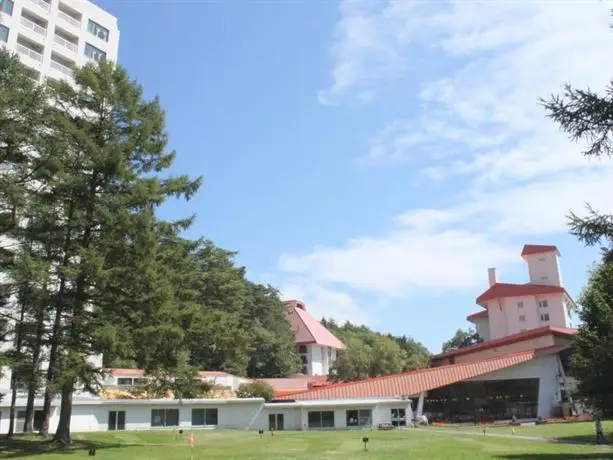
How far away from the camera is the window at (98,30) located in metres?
65.4

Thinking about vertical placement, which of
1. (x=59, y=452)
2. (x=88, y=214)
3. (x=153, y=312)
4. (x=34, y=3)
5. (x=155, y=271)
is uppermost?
(x=34, y=3)

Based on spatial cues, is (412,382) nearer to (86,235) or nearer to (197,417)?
(197,417)

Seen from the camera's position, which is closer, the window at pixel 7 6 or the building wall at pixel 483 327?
the window at pixel 7 6

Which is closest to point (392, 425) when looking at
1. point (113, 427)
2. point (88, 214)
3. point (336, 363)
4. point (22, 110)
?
point (113, 427)

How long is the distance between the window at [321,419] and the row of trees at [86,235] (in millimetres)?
22894

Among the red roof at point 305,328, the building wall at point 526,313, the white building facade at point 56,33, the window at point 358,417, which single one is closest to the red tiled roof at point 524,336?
the building wall at point 526,313

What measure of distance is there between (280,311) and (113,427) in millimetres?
45442

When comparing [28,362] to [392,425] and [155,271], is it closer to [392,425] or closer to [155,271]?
[155,271]

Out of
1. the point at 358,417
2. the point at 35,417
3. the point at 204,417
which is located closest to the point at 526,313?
the point at 358,417

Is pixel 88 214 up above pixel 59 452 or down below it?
above

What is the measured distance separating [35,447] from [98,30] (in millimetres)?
51578

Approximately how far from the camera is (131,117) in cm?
3047

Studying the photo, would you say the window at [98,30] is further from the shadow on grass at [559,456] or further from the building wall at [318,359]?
the building wall at [318,359]

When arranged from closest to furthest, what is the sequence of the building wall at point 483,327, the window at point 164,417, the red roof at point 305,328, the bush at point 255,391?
the window at point 164,417
the bush at point 255,391
the building wall at point 483,327
the red roof at point 305,328
